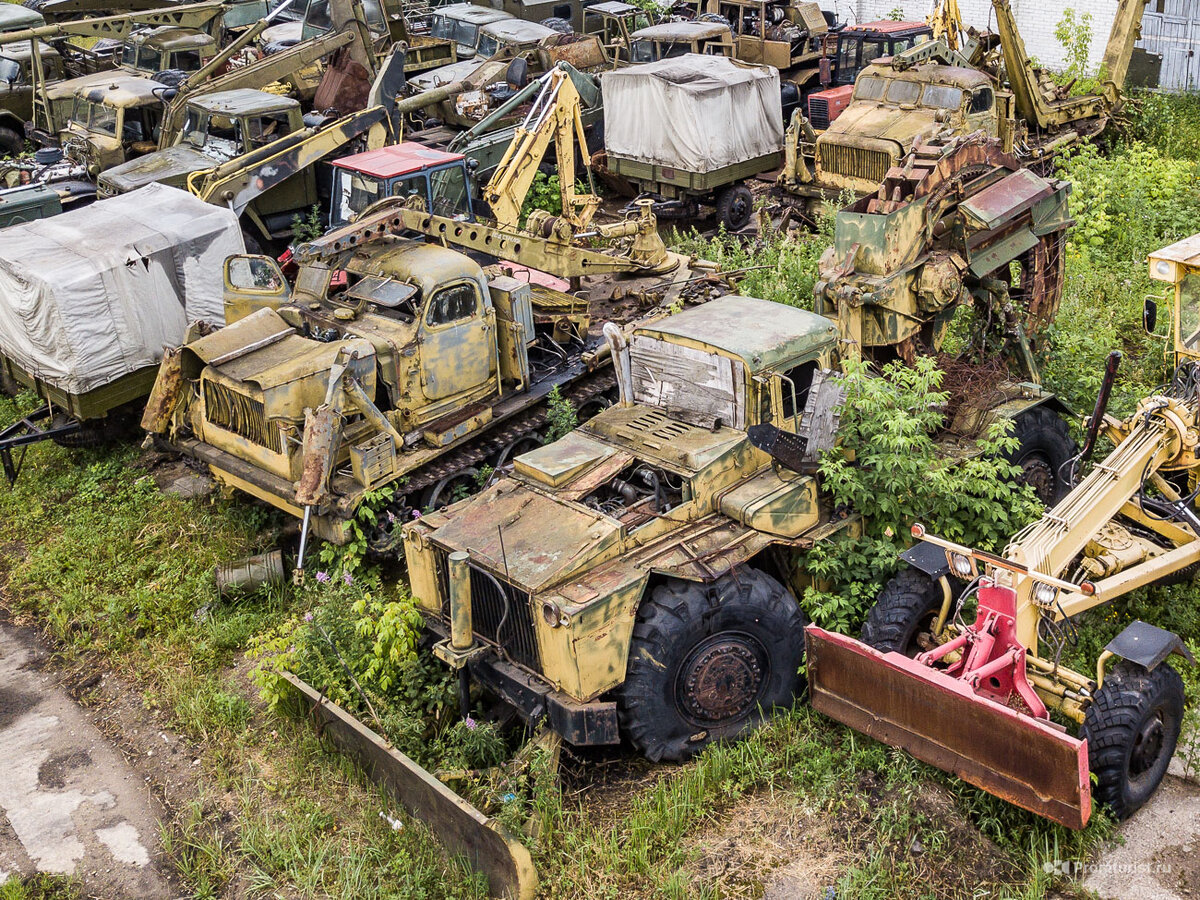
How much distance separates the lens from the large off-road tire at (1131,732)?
701cm

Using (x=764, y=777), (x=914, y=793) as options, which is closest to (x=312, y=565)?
(x=764, y=777)

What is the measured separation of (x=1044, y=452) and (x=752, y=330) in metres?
3.09

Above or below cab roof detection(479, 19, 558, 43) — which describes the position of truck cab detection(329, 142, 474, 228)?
below

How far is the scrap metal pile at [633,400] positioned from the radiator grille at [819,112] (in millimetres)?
1747

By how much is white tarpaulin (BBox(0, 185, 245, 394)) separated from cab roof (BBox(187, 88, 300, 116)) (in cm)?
398

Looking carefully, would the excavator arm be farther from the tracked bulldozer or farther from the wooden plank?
the tracked bulldozer

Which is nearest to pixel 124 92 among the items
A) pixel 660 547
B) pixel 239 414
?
pixel 239 414

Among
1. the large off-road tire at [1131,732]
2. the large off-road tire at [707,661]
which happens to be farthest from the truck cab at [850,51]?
the large off-road tire at [1131,732]

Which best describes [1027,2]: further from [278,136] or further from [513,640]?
[513,640]

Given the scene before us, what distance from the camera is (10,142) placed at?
21594 millimetres

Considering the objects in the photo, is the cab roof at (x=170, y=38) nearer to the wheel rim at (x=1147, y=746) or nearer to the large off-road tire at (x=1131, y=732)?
the large off-road tire at (x=1131, y=732)

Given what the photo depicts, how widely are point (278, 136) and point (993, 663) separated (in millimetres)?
13640

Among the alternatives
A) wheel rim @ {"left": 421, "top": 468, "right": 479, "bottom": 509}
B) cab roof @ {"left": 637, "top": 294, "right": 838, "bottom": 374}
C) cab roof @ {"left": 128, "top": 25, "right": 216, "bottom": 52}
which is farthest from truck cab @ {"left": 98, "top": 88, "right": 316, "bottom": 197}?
cab roof @ {"left": 637, "top": 294, "right": 838, "bottom": 374}

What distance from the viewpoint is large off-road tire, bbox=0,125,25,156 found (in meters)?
21.4
